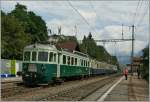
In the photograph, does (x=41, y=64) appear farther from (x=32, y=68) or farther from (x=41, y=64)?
(x=32, y=68)

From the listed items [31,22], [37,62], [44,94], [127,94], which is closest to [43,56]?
[37,62]

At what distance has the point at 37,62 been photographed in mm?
25906

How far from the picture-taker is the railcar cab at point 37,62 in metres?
25.6

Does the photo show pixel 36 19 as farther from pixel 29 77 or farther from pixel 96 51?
pixel 29 77

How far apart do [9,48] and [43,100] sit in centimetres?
4732

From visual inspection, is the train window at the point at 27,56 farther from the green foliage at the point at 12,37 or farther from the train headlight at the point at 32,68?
the green foliage at the point at 12,37

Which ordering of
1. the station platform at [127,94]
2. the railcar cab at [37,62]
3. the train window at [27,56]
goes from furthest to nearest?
the train window at [27,56] < the railcar cab at [37,62] < the station platform at [127,94]

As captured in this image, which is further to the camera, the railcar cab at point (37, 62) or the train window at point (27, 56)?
the train window at point (27, 56)

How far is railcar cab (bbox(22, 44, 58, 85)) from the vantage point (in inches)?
1008

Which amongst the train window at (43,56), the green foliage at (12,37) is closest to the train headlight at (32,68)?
the train window at (43,56)

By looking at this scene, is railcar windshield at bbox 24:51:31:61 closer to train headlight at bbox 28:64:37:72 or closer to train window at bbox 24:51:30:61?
train window at bbox 24:51:30:61

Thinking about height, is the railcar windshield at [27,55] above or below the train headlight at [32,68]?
above

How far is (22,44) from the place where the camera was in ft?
206

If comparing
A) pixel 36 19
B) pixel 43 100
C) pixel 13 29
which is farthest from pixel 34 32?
pixel 43 100
